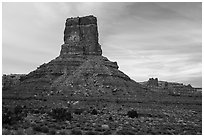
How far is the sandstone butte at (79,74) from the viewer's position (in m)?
61.4

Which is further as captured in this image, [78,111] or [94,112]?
[78,111]

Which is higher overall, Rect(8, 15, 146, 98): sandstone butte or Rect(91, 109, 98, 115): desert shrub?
Rect(8, 15, 146, 98): sandstone butte

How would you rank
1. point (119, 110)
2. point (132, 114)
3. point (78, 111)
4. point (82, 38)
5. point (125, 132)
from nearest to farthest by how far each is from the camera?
point (125, 132)
point (132, 114)
point (78, 111)
point (119, 110)
point (82, 38)

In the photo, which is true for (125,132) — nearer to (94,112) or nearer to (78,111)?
(94,112)

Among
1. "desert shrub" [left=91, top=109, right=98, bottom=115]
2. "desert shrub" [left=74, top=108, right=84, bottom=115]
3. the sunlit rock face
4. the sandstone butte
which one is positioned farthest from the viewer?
the sunlit rock face

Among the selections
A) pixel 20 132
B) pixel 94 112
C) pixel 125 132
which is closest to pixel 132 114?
pixel 94 112

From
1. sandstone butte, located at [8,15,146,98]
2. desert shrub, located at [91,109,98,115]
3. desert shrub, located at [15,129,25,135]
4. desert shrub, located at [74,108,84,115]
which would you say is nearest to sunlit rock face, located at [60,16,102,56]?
sandstone butte, located at [8,15,146,98]

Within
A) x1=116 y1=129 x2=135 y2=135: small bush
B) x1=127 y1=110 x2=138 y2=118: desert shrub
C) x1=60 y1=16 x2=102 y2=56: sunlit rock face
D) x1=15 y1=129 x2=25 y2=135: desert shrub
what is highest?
x1=60 y1=16 x2=102 y2=56: sunlit rock face

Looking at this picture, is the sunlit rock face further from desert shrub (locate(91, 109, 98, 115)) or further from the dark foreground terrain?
desert shrub (locate(91, 109, 98, 115))

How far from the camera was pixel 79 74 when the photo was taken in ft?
213

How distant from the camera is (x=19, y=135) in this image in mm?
29141

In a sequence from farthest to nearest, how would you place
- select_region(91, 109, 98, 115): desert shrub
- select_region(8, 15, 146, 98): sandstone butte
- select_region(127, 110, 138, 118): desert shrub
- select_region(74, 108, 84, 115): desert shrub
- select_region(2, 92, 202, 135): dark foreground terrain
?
select_region(8, 15, 146, 98): sandstone butte, select_region(74, 108, 84, 115): desert shrub, select_region(127, 110, 138, 118): desert shrub, select_region(91, 109, 98, 115): desert shrub, select_region(2, 92, 202, 135): dark foreground terrain

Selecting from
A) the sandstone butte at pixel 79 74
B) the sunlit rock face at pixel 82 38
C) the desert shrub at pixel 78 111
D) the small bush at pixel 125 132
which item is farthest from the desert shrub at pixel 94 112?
the sunlit rock face at pixel 82 38

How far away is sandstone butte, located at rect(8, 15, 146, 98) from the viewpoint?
201ft
